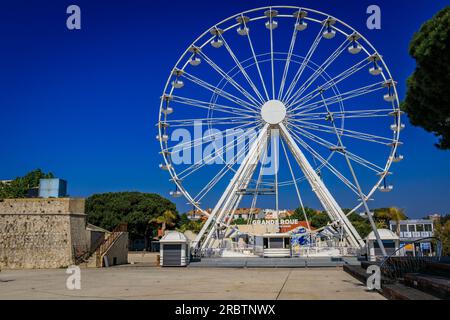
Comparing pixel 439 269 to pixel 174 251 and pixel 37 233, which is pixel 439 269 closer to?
pixel 174 251

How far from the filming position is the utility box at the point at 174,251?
27.8 m

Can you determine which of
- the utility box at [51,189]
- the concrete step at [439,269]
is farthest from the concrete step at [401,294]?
the utility box at [51,189]

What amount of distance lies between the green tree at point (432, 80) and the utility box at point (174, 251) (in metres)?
17.6

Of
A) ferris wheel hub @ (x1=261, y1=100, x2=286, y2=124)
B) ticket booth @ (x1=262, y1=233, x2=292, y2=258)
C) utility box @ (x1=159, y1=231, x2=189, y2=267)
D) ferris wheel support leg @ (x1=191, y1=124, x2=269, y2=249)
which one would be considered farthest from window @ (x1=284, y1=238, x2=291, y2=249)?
ferris wheel hub @ (x1=261, y1=100, x2=286, y2=124)

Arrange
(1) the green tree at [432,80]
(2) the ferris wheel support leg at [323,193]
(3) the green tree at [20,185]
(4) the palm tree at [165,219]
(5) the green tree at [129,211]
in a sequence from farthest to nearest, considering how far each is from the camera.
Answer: (5) the green tree at [129,211] → (4) the palm tree at [165,219] → (3) the green tree at [20,185] → (2) the ferris wheel support leg at [323,193] → (1) the green tree at [432,80]

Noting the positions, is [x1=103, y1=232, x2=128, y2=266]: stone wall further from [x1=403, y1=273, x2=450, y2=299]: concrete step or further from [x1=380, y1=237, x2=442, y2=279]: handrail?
[x1=403, y1=273, x2=450, y2=299]: concrete step

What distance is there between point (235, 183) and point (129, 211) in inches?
1468

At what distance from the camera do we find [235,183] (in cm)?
2953

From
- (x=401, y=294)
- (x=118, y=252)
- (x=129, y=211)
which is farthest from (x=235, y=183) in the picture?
(x=129, y=211)

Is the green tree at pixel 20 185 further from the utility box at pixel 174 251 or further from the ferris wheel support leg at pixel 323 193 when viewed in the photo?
the ferris wheel support leg at pixel 323 193
